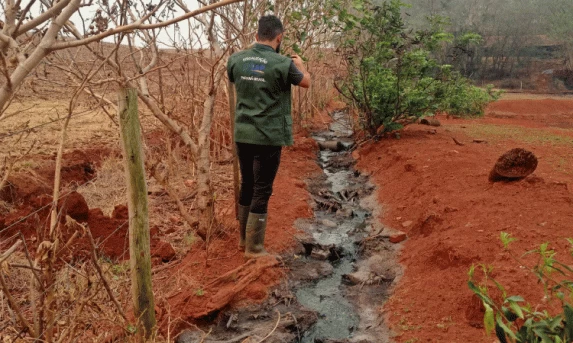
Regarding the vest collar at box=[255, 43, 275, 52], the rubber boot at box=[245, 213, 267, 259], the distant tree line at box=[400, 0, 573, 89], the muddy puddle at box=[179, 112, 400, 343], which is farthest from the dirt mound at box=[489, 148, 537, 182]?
the distant tree line at box=[400, 0, 573, 89]

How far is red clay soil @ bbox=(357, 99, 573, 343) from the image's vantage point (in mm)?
3314

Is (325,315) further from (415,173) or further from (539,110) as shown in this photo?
(539,110)

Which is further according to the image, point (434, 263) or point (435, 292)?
point (434, 263)

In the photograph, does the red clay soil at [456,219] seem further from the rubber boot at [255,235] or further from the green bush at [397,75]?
the rubber boot at [255,235]

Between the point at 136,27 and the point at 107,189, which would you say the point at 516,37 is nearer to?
the point at 107,189

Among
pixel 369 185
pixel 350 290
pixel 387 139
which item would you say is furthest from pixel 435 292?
pixel 387 139

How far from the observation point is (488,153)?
7395mm

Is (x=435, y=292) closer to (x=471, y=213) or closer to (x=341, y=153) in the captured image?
(x=471, y=213)

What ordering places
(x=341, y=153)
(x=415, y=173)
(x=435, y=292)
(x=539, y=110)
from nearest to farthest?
(x=435, y=292)
(x=415, y=173)
(x=341, y=153)
(x=539, y=110)

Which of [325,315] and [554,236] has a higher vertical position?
[554,236]

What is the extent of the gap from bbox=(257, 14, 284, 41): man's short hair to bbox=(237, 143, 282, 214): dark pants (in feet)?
2.87

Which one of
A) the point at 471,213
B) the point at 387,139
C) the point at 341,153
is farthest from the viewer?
the point at 341,153

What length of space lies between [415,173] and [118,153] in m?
4.84

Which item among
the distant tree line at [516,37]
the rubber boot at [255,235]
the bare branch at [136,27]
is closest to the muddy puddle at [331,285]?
the rubber boot at [255,235]
